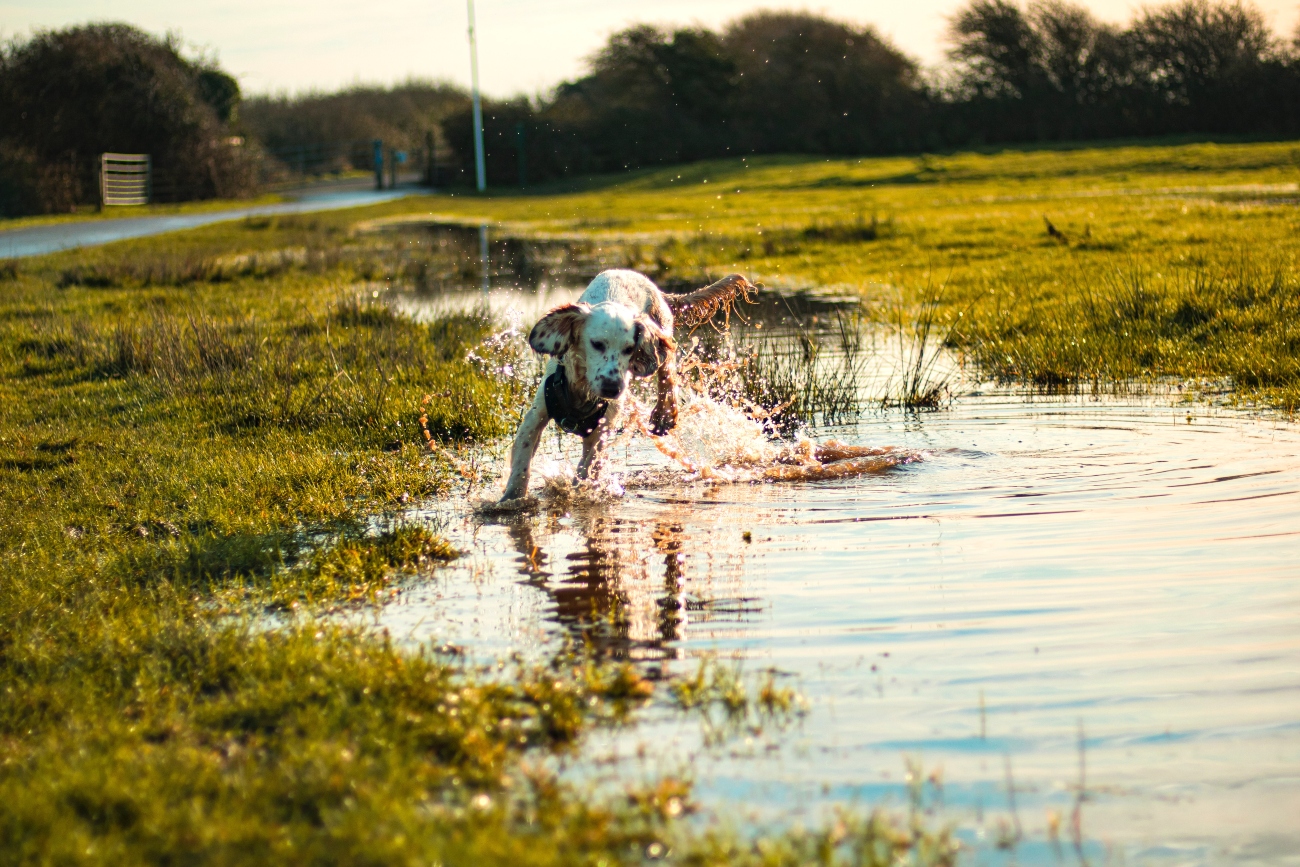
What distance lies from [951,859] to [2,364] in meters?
10.6

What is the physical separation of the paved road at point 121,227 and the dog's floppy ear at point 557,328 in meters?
16.4

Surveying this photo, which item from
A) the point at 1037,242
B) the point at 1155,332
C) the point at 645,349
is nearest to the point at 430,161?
the point at 1037,242

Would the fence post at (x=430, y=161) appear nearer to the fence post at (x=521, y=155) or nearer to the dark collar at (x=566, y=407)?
the fence post at (x=521, y=155)

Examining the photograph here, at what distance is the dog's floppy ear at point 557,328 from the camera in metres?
6.49

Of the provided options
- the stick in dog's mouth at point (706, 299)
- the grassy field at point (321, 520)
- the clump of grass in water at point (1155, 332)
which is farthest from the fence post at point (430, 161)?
the stick in dog's mouth at point (706, 299)

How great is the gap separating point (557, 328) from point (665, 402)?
1993mm

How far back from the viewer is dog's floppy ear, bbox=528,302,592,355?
21.3 ft

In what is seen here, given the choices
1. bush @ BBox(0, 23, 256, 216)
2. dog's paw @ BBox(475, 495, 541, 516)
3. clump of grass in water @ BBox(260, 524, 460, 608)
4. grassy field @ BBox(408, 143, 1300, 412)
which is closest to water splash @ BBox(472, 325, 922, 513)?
dog's paw @ BBox(475, 495, 541, 516)

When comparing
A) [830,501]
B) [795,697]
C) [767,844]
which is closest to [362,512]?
[830,501]

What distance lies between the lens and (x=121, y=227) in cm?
2830

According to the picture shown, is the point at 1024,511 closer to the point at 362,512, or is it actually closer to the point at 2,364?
the point at 362,512

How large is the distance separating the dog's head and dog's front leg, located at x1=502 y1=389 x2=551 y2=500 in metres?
0.37

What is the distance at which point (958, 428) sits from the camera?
26.8 ft

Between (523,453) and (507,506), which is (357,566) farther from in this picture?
(523,453)
